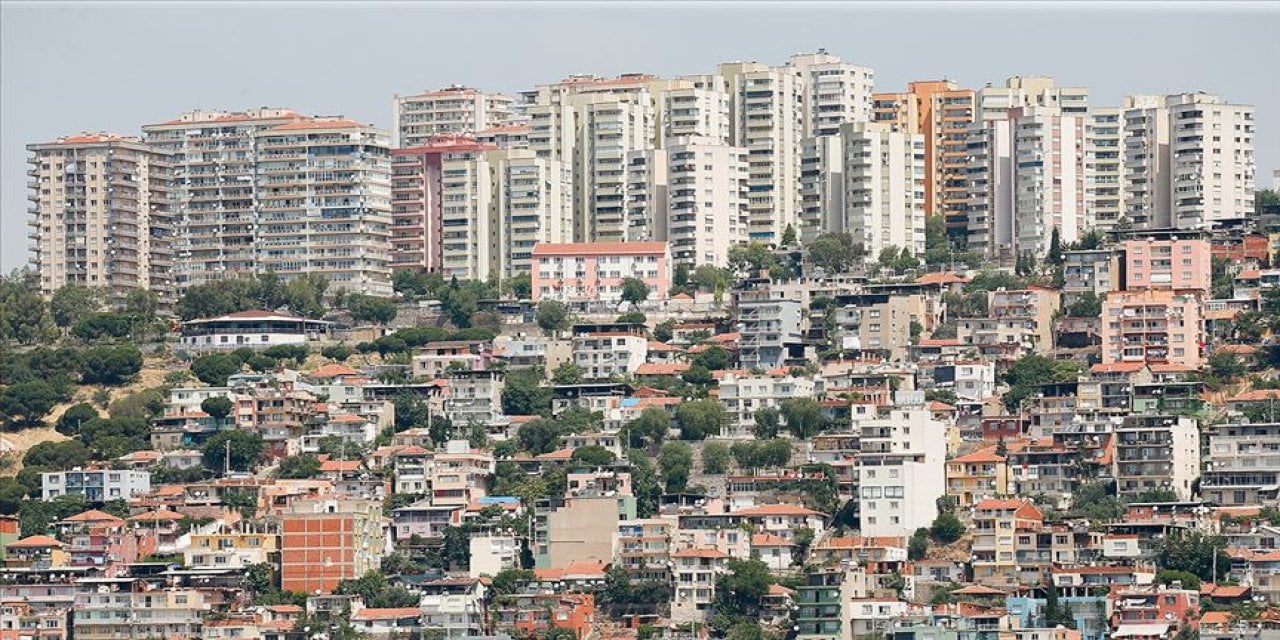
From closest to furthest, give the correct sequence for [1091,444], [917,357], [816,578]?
[816,578] < [1091,444] < [917,357]

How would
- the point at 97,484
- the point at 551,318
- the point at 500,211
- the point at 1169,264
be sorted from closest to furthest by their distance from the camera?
the point at 97,484, the point at 1169,264, the point at 551,318, the point at 500,211

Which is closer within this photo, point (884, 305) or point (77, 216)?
point (884, 305)

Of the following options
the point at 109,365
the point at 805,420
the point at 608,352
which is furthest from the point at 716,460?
the point at 109,365

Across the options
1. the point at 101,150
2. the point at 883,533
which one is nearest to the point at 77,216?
the point at 101,150

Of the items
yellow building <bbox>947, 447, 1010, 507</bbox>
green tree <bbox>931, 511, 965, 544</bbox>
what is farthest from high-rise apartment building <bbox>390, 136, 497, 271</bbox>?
green tree <bbox>931, 511, 965, 544</bbox>

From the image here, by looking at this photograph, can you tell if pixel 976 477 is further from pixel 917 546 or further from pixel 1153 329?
pixel 1153 329

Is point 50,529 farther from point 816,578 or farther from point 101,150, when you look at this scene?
point 101,150
